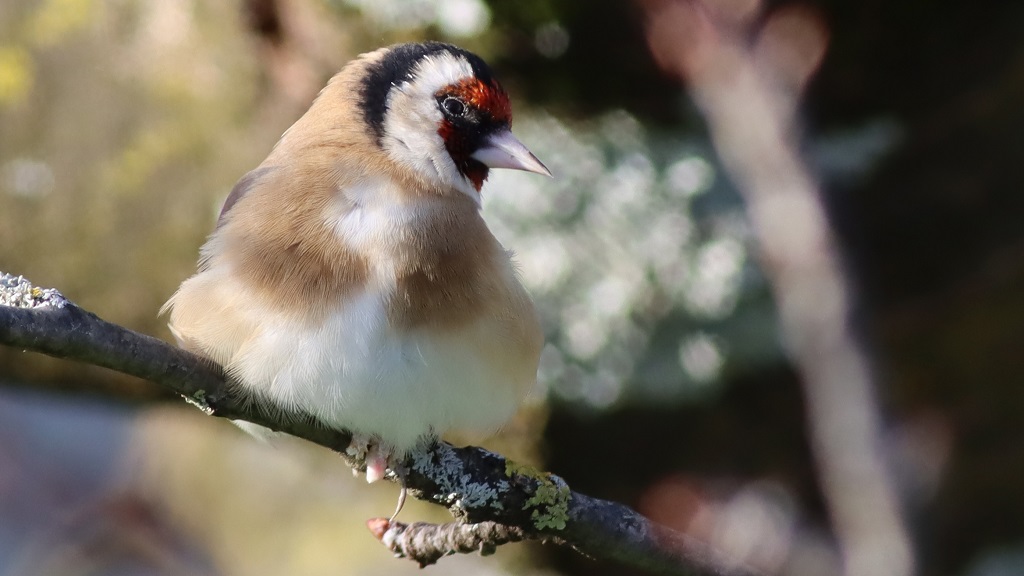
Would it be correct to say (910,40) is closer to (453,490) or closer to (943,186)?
(943,186)

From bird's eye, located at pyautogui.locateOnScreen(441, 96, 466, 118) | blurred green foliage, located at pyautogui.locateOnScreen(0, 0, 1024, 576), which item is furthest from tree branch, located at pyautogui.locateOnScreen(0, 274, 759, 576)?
blurred green foliage, located at pyautogui.locateOnScreen(0, 0, 1024, 576)

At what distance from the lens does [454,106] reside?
89.1 inches

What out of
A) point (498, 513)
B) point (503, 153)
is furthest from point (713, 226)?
point (498, 513)

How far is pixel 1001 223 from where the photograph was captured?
3.30m

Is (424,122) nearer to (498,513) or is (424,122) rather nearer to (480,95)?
(480,95)

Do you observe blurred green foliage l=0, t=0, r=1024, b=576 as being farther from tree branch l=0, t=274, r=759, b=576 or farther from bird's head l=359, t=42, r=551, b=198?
tree branch l=0, t=274, r=759, b=576

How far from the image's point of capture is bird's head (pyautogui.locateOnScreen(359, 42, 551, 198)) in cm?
222

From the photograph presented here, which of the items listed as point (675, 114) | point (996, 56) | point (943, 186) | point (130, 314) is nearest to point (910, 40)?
point (996, 56)

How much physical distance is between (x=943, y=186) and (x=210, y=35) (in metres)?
2.42

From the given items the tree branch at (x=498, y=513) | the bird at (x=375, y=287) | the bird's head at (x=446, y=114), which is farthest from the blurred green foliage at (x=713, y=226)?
the tree branch at (x=498, y=513)

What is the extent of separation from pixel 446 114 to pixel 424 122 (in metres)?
0.05

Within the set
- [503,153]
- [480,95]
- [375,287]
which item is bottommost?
[375,287]

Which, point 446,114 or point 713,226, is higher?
point 713,226

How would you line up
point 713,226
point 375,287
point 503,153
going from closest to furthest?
1. point 375,287
2. point 503,153
3. point 713,226
